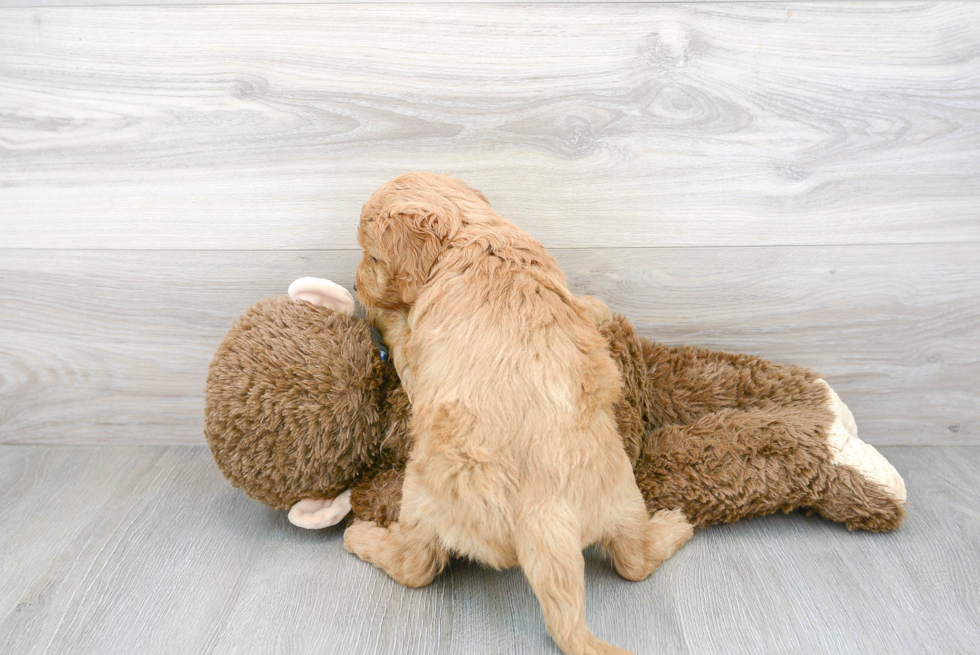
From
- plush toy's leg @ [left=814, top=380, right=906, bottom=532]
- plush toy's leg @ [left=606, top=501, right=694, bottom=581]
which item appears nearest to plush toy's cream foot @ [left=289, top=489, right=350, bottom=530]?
plush toy's leg @ [left=606, top=501, right=694, bottom=581]

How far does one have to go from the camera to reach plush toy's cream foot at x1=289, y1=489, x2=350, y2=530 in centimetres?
122

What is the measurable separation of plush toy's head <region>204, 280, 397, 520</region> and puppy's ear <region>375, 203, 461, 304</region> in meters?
0.22

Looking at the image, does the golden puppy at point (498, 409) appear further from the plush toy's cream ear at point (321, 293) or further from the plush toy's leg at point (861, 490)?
the plush toy's leg at point (861, 490)

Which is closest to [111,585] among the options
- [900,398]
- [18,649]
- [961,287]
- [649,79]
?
[18,649]

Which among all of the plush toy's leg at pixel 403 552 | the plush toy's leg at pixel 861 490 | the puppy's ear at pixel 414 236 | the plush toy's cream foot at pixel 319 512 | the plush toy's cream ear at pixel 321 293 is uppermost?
the puppy's ear at pixel 414 236

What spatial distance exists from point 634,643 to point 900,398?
2.90ft

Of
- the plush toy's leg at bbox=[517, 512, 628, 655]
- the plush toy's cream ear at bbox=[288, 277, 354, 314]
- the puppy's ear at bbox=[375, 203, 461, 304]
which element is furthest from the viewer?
the plush toy's cream ear at bbox=[288, 277, 354, 314]

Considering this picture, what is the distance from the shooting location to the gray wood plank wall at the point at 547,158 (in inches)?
50.7

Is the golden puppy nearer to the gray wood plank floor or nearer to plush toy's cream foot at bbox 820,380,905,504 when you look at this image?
the gray wood plank floor

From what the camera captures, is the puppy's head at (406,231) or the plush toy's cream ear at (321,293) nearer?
the puppy's head at (406,231)

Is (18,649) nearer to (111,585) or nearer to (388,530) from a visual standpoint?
(111,585)

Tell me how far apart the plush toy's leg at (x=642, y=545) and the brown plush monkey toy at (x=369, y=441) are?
0.07 meters

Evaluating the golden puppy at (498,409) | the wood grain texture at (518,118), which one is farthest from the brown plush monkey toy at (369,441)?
the wood grain texture at (518,118)

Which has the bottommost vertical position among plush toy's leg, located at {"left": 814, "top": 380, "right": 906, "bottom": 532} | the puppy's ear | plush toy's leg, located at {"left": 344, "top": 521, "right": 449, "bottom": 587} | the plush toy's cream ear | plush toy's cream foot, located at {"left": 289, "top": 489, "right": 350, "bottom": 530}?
plush toy's cream foot, located at {"left": 289, "top": 489, "right": 350, "bottom": 530}
